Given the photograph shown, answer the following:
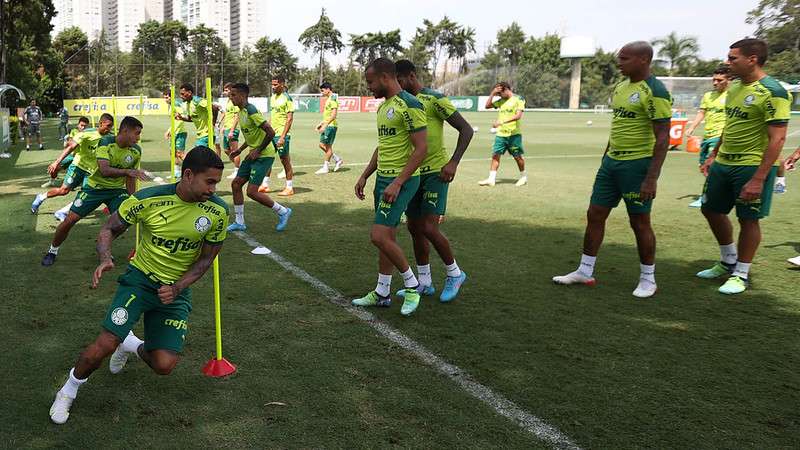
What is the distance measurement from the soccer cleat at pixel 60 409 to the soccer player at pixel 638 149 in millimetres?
4788

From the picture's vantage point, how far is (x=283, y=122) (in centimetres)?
1362

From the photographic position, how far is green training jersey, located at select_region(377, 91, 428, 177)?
5.22 meters

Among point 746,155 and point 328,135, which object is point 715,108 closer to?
point 746,155

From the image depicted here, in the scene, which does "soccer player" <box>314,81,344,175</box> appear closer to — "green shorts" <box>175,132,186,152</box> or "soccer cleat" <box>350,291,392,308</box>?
"green shorts" <box>175,132,186,152</box>

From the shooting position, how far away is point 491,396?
13.3 ft

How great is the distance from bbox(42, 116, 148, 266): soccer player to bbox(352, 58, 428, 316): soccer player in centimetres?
276

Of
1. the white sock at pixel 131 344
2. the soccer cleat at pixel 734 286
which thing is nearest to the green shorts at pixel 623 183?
the soccer cleat at pixel 734 286

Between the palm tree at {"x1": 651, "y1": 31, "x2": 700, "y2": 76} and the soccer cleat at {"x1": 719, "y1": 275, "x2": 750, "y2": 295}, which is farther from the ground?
the palm tree at {"x1": 651, "y1": 31, "x2": 700, "y2": 76}

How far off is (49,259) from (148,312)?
391 centimetres

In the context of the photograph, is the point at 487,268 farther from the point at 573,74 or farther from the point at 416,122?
the point at 573,74

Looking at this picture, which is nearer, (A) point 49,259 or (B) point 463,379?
(B) point 463,379

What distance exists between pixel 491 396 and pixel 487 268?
320cm

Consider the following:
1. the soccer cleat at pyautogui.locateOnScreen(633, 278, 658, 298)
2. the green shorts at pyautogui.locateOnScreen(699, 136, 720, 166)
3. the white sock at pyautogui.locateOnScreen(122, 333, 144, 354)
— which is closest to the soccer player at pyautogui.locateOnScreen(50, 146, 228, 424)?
the white sock at pyautogui.locateOnScreen(122, 333, 144, 354)

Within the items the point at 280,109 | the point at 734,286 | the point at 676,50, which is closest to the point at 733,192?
the point at 734,286
